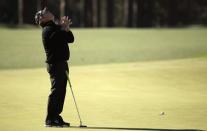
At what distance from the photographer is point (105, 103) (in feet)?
42.8

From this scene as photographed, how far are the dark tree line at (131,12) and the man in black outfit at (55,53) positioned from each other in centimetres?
6309

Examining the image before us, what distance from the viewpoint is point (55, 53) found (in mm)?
9906

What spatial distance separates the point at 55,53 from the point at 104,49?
2384 cm

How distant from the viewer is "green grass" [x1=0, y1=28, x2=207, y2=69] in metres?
27.6

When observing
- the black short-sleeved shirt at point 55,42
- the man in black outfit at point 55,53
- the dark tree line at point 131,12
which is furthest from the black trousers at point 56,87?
the dark tree line at point 131,12

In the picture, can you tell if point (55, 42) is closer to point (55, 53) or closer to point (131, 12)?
point (55, 53)

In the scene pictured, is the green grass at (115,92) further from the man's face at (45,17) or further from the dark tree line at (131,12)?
the dark tree line at (131,12)

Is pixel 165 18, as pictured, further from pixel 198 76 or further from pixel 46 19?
pixel 46 19

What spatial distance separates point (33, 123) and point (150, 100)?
3763 mm

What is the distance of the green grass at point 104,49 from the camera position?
90.5ft

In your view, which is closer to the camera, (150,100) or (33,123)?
(33,123)

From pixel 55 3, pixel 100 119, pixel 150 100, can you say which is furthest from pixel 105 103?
pixel 55 3

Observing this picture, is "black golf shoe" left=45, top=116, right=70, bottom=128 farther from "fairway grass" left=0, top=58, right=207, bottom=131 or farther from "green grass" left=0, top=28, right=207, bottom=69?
"green grass" left=0, top=28, right=207, bottom=69

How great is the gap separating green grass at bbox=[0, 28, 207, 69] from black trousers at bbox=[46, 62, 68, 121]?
14.3 metres
